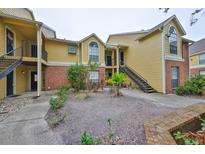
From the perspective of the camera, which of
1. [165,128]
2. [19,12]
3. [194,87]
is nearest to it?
[165,128]

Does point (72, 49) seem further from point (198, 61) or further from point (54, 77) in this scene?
point (198, 61)

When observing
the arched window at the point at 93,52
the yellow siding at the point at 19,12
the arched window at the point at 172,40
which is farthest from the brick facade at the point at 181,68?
the yellow siding at the point at 19,12

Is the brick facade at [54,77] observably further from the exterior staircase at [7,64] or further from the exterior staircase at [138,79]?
the exterior staircase at [138,79]

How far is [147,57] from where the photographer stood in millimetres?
12883

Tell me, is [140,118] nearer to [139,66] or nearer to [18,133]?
[18,133]

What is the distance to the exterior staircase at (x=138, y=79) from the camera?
467 inches

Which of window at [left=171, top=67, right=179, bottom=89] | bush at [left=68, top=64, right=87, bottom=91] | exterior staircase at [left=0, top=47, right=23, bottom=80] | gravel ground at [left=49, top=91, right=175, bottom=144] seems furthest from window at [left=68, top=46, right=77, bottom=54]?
window at [left=171, top=67, right=179, bottom=89]

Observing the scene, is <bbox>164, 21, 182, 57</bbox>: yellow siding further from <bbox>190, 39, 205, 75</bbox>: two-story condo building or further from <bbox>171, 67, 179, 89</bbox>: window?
<bbox>190, 39, 205, 75</bbox>: two-story condo building

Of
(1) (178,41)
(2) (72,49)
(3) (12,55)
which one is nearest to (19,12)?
(3) (12,55)

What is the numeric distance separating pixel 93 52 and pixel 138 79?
5.43 m

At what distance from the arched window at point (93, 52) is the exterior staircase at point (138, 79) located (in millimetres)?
3409

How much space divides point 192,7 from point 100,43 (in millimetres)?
10646

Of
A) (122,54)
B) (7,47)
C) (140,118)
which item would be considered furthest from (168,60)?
(7,47)

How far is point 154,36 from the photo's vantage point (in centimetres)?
1202
